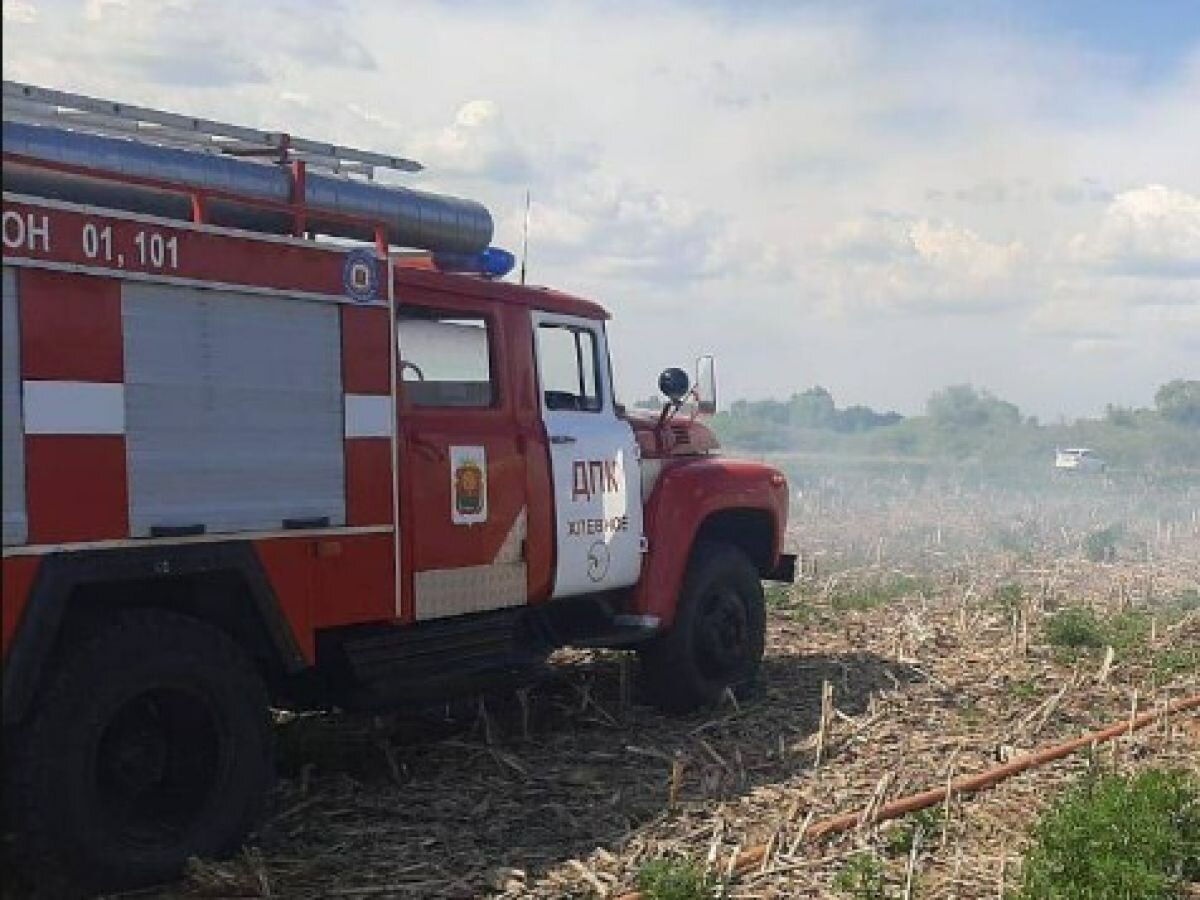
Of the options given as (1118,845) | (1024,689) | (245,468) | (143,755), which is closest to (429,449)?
(245,468)

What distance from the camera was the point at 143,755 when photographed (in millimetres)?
5859

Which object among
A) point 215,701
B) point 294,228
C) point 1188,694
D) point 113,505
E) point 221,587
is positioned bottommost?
point 1188,694

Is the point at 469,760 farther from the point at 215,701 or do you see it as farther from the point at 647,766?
the point at 215,701

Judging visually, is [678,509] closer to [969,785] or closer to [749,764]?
[749,764]

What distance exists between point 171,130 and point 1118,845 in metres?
5.57

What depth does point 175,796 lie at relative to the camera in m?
5.93

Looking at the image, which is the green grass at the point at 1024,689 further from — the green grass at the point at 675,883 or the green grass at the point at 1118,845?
the green grass at the point at 675,883

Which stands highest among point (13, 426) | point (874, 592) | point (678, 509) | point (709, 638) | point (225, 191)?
point (225, 191)

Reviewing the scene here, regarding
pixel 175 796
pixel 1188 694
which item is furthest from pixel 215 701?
pixel 1188 694

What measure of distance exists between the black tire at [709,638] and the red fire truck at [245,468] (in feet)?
1.46

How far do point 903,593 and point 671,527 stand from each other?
276 inches

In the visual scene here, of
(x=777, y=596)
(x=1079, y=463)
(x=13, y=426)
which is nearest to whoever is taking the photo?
(x=13, y=426)

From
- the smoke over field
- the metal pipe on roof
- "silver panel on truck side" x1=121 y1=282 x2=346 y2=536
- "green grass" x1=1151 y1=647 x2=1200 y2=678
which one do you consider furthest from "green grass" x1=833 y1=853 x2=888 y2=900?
"green grass" x1=1151 y1=647 x2=1200 y2=678

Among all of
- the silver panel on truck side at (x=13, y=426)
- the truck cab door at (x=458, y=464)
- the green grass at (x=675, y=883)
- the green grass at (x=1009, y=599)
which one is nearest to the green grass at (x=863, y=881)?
the green grass at (x=675, y=883)
